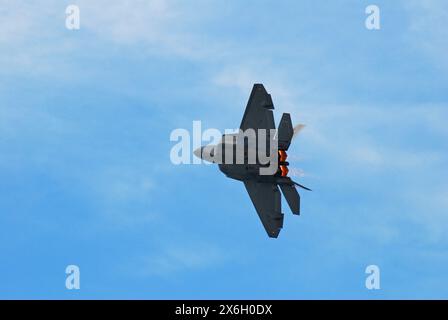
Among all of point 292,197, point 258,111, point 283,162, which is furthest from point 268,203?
point 258,111

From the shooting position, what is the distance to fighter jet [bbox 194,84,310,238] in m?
58.3

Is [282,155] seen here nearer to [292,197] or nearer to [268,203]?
[292,197]

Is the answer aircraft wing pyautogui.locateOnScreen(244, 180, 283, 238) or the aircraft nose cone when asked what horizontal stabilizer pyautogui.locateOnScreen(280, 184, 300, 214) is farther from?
the aircraft nose cone

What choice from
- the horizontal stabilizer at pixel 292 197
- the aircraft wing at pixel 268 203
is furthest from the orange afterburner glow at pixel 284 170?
the aircraft wing at pixel 268 203

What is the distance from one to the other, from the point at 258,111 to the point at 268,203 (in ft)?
21.4

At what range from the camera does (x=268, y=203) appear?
61562 millimetres

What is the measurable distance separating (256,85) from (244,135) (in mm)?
3569

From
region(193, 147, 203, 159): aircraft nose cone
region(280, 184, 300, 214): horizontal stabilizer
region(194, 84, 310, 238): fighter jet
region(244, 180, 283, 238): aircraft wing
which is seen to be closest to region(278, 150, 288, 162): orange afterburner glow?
region(194, 84, 310, 238): fighter jet

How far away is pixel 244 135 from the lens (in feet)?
199

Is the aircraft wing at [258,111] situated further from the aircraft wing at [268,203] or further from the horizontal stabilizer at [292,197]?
the horizontal stabilizer at [292,197]

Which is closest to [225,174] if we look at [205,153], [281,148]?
[205,153]

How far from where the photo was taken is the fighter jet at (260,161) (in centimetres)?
5831

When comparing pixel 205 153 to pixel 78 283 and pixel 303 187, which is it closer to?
pixel 303 187
